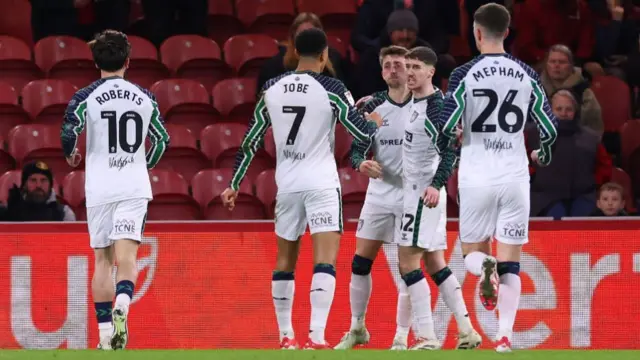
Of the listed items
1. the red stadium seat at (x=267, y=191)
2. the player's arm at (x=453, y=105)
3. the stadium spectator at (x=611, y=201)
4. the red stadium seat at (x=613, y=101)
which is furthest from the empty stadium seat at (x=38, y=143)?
the player's arm at (x=453, y=105)

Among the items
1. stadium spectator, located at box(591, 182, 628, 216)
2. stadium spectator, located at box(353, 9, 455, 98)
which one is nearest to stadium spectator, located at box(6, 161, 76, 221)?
stadium spectator, located at box(353, 9, 455, 98)

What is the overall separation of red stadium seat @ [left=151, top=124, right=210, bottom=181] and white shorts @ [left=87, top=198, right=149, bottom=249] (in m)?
4.10

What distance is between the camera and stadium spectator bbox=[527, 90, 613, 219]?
43.8 feet

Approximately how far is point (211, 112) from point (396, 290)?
12.5ft

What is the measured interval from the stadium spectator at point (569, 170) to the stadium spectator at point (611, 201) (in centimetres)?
20

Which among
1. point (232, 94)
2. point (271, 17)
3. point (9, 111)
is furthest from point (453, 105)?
point (271, 17)

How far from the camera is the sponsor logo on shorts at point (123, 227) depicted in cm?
1029

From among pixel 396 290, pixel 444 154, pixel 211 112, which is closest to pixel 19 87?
pixel 211 112

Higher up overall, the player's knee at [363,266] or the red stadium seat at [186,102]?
the red stadium seat at [186,102]

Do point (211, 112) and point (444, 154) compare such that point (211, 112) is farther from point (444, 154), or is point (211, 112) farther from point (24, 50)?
point (444, 154)

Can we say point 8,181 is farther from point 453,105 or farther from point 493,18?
point 493,18

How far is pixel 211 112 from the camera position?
15188 millimetres

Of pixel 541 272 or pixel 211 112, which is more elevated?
pixel 211 112

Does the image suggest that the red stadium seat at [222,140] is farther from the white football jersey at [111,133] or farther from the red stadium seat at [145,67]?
the white football jersey at [111,133]
